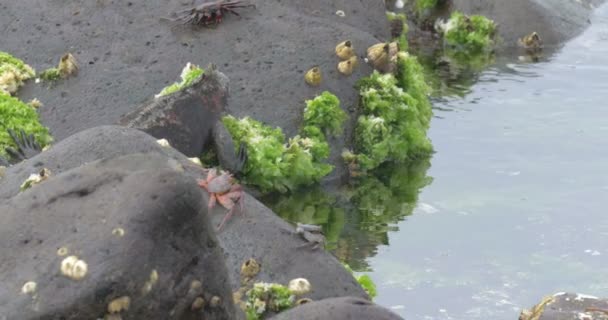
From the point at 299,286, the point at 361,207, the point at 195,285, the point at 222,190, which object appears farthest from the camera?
the point at 361,207

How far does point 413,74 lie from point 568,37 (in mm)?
3542

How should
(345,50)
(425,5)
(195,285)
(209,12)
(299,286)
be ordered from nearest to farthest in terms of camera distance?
1. (195,285)
2. (299,286)
3. (345,50)
4. (209,12)
5. (425,5)

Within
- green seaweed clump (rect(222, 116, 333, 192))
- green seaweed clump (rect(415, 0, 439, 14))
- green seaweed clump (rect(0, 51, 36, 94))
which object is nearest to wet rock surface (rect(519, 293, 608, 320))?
green seaweed clump (rect(222, 116, 333, 192))

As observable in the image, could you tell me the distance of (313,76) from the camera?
9531mm

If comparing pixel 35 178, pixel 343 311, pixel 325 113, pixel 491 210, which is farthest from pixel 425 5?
pixel 343 311

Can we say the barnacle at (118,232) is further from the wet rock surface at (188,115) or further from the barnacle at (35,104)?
the barnacle at (35,104)

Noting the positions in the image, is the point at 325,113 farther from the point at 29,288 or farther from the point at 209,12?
the point at 29,288

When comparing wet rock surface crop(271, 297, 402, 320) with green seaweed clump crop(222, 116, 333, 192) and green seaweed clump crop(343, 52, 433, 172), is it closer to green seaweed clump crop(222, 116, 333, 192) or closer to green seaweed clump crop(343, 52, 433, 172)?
green seaweed clump crop(222, 116, 333, 192)

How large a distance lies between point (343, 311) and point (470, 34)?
8.30 m

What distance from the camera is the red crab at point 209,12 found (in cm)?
1014

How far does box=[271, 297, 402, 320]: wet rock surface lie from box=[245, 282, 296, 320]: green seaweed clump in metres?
0.68

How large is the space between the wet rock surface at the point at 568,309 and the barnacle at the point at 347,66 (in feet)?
12.1

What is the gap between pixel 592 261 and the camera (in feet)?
26.0

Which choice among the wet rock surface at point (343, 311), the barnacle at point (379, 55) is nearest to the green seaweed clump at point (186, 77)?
the barnacle at point (379, 55)
